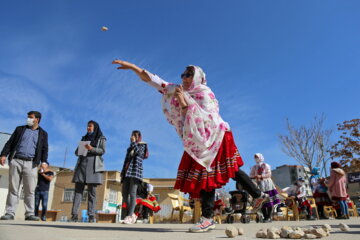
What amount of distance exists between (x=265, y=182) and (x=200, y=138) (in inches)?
163

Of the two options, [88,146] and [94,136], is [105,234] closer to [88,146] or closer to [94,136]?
[88,146]

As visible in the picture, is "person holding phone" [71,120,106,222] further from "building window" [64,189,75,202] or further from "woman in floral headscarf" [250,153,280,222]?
"building window" [64,189,75,202]

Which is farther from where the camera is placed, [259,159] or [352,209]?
[352,209]

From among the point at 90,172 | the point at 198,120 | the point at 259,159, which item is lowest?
the point at 90,172

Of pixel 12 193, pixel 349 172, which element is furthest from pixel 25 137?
pixel 349 172

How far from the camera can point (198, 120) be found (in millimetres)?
2975

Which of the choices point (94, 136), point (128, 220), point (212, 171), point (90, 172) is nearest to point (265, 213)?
point (128, 220)

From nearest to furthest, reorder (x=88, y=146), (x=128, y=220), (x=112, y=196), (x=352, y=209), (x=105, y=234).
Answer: (x=105, y=234) < (x=128, y=220) < (x=88, y=146) < (x=352, y=209) < (x=112, y=196)

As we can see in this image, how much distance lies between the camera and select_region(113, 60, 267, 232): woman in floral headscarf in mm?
2877

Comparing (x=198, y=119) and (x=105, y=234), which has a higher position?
(x=198, y=119)

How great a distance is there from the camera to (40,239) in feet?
5.49

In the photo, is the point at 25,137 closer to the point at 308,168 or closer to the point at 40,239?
the point at 40,239

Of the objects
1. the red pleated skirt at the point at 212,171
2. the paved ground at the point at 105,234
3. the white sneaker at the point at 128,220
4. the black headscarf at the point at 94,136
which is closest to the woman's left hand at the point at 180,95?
the red pleated skirt at the point at 212,171

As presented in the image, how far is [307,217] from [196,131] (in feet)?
24.9
